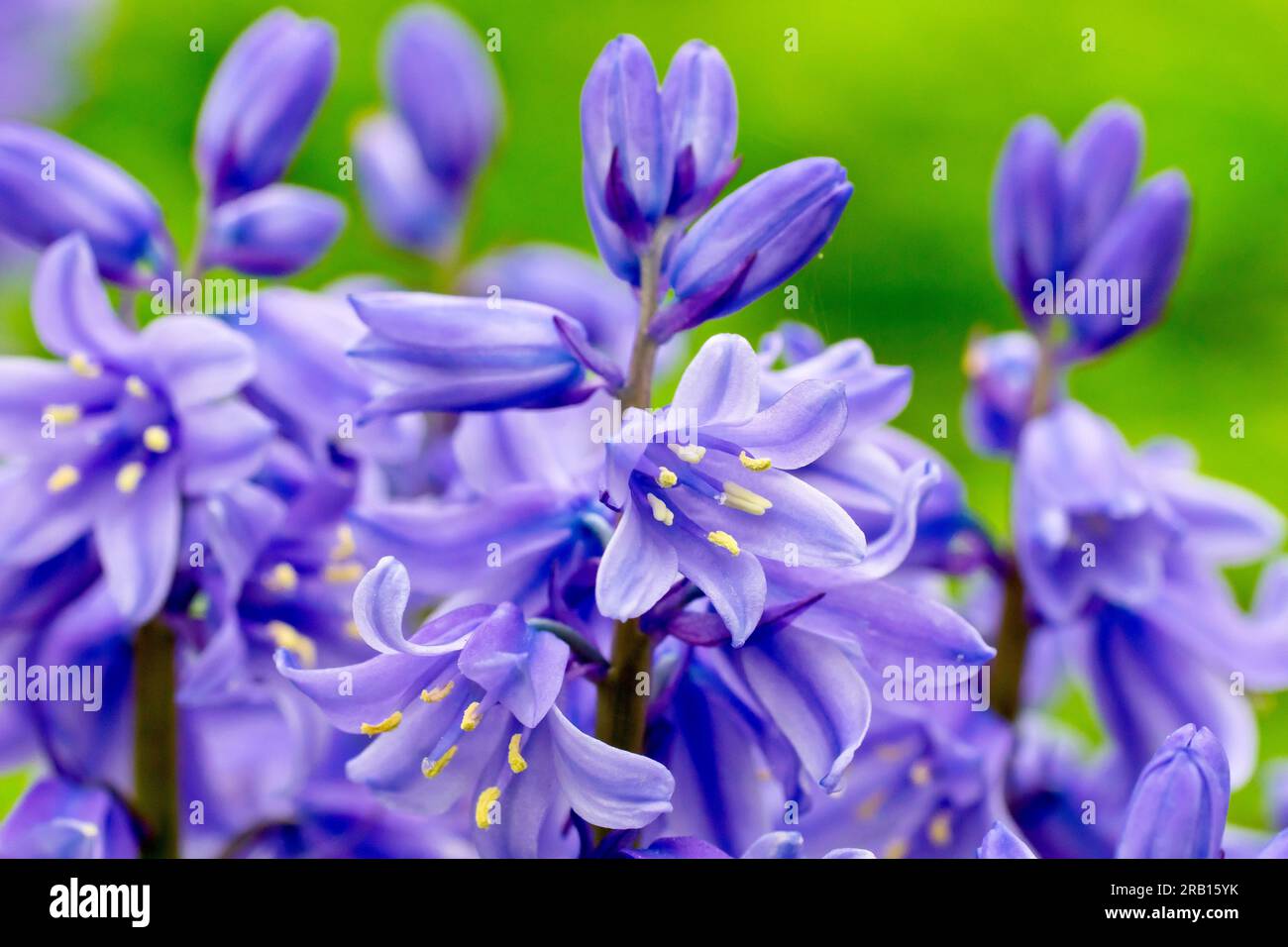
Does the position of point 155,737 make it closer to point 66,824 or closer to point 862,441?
point 66,824

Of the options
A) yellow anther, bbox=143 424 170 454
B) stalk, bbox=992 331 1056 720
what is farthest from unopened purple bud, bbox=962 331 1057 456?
yellow anther, bbox=143 424 170 454

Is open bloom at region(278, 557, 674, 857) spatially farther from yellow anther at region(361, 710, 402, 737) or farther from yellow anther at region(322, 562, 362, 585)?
yellow anther at region(322, 562, 362, 585)

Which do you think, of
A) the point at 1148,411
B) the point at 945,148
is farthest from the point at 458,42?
the point at 1148,411

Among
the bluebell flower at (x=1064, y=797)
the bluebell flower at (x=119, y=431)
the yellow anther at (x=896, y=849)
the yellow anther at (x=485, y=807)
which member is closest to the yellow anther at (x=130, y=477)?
the bluebell flower at (x=119, y=431)

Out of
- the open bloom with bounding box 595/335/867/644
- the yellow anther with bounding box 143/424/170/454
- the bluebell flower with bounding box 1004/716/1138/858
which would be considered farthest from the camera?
the bluebell flower with bounding box 1004/716/1138/858

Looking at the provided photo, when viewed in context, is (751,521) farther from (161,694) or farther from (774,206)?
(161,694)

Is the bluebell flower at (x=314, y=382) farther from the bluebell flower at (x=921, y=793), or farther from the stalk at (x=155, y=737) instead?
the bluebell flower at (x=921, y=793)

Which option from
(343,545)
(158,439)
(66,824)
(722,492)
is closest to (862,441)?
(722,492)

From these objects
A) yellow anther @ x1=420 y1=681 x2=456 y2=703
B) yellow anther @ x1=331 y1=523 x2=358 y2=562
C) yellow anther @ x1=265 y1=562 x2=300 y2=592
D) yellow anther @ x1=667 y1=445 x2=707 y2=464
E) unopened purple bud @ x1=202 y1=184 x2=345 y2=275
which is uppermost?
unopened purple bud @ x1=202 y1=184 x2=345 y2=275
